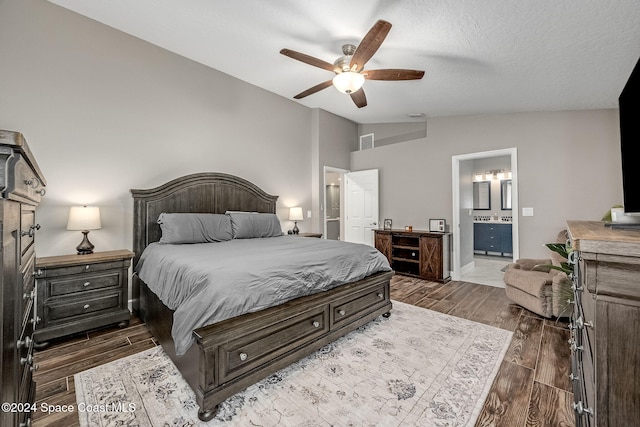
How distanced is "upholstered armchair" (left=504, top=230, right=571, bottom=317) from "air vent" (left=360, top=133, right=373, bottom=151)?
3.89 metres

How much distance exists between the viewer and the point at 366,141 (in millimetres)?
6387

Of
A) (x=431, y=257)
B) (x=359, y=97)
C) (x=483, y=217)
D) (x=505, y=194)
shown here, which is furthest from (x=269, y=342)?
(x=505, y=194)

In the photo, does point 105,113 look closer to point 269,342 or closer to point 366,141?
point 269,342

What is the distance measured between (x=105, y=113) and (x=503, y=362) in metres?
4.77

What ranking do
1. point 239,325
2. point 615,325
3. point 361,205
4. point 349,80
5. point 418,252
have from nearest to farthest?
point 615,325
point 239,325
point 349,80
point 418,252
point 361,205

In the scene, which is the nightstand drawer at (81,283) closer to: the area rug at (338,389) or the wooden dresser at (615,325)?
the area rug at (338,389)

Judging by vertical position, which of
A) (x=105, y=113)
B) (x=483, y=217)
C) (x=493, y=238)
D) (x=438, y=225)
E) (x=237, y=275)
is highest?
(x=105, y=113)

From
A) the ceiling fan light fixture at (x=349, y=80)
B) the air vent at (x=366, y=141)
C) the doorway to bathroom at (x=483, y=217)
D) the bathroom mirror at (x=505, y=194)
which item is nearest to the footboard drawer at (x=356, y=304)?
the ceiling fan light fixture at (x=349, y=80)

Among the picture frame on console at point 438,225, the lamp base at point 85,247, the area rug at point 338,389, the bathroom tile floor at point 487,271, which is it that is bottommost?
the area rug at point 338,389

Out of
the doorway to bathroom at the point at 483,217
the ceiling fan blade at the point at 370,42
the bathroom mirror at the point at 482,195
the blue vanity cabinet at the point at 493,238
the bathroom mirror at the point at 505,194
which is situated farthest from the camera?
the bathroom mirror at the point at 482,195

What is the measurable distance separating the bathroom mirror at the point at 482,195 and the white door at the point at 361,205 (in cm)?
320

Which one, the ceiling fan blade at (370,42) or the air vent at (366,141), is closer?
the ceiling fan blade at (370,42)

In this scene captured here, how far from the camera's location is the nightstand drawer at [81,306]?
2.46 metres

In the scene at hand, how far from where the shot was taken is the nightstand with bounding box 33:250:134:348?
2.42 metres
